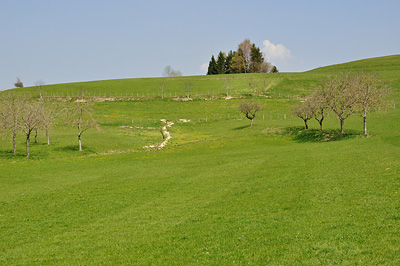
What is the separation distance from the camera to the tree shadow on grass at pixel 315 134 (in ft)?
186

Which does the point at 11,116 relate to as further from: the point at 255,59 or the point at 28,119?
the point at 255,59

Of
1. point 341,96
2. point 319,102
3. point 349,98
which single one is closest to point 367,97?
point 349,98

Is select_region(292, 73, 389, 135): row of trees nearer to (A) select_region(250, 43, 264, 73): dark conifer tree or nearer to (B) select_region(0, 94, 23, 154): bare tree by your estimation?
(B) select_region(0, 94, 23, 154): bare tree

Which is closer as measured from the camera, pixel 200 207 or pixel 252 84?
pixel 200 207

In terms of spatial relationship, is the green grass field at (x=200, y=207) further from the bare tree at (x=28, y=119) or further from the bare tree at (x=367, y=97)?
the bare tree at (x=367, y=97)

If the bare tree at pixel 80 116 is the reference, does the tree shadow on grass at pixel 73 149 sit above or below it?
below

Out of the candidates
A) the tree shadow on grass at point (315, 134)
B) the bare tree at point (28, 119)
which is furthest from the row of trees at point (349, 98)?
the bare tree at point (28, 119)

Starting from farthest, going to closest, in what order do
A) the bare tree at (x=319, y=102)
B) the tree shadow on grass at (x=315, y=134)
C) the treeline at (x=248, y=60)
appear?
the treeline at (x=248, y=60)
the bare tree at (x=319, y=102)
the tree shadow on grass at (x=315, y=134)

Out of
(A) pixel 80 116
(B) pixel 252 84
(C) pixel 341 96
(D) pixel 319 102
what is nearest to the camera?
(C) pixel 341 96

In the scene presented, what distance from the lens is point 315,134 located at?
62062 mm

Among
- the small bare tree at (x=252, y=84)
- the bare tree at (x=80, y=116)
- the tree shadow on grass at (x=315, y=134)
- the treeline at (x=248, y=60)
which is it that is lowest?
the tree shadow on grass at (x=315, y=134)

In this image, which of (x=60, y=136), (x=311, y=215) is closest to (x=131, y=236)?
(x=311, y=215)

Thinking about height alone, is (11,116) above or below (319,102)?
above

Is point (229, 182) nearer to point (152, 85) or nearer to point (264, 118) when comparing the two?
point (264, 118)
